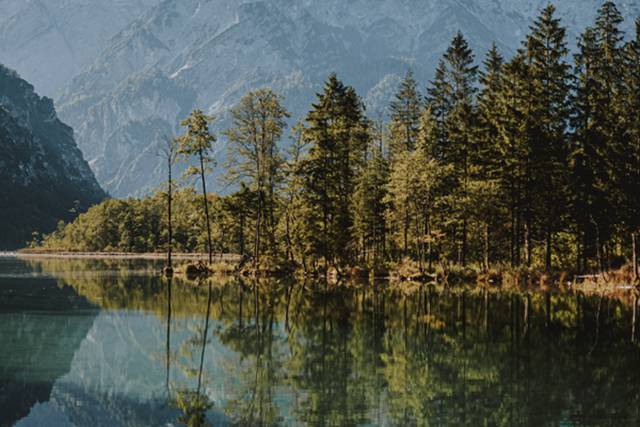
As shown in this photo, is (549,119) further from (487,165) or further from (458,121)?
(458,121)

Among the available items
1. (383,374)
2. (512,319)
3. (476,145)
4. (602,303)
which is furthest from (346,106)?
(383,374)

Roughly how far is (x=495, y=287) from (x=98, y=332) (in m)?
30.3

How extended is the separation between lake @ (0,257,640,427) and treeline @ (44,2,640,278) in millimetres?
19251

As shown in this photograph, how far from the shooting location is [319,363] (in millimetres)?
20375

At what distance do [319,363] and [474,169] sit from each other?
149 ft

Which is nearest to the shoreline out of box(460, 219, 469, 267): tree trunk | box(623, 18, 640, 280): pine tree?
box(460, 219, 469, 267): tree trunk

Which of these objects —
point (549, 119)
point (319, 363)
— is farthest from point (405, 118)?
point (319, 363)

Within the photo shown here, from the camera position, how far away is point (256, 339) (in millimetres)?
24953

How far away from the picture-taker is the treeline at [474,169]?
55.2 meters

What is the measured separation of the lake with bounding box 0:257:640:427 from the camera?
49.6ft

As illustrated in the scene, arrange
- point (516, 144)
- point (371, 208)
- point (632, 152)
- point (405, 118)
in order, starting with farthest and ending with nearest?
point (405, 118) → point (371, 208) → point (516, 144) → point (632, 152)

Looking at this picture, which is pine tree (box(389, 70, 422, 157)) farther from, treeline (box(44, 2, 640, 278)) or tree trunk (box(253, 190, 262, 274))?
tree trunk (box(253, 190, 262, 274))

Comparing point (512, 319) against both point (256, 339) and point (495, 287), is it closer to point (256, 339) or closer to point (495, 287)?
point (256, 339)

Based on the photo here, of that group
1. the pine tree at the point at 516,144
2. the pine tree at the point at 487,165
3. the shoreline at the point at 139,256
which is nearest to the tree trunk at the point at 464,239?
the pine tree at the point at 487,165
